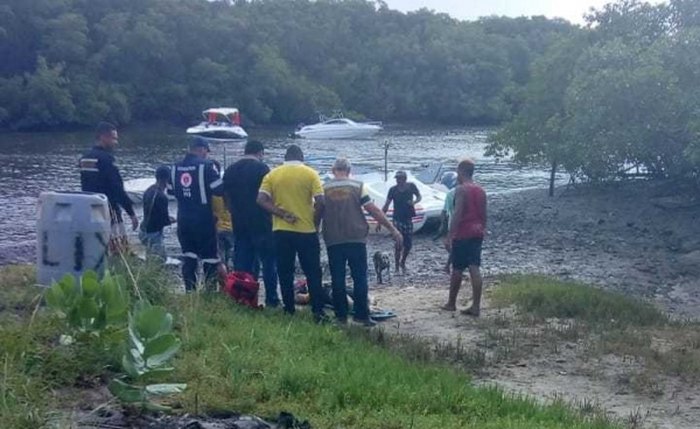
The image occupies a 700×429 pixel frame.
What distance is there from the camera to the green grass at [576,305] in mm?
11828

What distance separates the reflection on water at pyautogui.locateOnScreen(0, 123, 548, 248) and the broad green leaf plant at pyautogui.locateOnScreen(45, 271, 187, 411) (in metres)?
17.5

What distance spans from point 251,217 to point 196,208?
55 cm

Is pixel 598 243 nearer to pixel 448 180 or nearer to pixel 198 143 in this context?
pixel 448 180

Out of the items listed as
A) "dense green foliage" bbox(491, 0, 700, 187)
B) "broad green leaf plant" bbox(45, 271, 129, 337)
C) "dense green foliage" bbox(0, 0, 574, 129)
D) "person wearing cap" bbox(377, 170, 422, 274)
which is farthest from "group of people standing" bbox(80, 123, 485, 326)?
"dense green foliage" bbox(0, 0, 574, 129)

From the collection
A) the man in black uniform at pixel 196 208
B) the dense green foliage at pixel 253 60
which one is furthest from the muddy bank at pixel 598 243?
the dense green foliage at pixel 253 60

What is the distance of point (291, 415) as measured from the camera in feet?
17.8

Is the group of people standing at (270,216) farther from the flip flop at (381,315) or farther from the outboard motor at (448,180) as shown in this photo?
the outboard motor at (448,180)

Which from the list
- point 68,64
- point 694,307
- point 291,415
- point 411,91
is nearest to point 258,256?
point 291,415

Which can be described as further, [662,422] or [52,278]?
[52,278]

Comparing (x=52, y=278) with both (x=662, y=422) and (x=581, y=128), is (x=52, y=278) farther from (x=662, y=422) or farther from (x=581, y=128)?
(x=581, y=128)

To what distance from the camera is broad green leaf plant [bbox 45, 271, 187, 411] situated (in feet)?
17.9

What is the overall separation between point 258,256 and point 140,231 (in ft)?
6.35

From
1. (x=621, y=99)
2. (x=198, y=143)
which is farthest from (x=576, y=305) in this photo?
(x=621, y=99)

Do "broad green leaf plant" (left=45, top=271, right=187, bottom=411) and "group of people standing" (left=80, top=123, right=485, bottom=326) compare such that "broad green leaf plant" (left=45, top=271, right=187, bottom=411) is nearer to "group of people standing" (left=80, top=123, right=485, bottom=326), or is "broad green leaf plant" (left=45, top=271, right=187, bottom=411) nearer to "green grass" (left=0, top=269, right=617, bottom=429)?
"green grass" (left=0, top=269, right=617, bottom=429)
